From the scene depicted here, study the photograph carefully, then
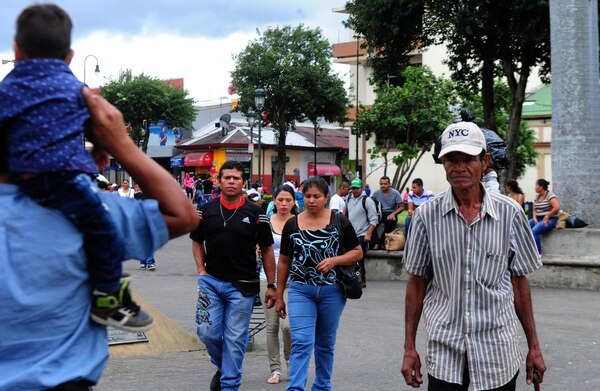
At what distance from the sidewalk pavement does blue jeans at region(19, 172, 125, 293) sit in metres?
5.57

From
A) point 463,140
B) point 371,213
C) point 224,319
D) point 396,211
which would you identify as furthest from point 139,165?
point 396,211

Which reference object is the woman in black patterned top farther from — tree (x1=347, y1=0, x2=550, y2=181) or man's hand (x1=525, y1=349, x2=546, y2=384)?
tree (x1=347, y1=0, x2=550, y2=181)

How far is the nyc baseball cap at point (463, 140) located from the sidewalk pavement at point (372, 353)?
3999 millimetres

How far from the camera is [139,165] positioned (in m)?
2.49

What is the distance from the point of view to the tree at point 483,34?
2250 centimetres

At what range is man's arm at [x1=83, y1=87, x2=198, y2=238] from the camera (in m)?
2.41

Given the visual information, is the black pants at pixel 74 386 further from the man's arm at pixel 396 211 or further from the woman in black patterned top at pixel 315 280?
the man's arm at pixel 396 211

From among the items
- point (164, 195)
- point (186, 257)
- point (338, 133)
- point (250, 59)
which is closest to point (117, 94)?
point (250, 59)

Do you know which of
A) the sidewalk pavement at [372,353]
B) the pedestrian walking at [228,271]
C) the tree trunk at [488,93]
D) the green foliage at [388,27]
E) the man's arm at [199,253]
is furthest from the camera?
the tree trunk at [488,93]

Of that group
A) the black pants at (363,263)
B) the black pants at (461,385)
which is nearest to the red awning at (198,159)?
the black pants at (363,263)

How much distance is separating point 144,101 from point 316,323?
180ft

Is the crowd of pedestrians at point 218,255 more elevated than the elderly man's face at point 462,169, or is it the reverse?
the elderly man's face at point 462,169

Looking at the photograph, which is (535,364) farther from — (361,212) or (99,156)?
(361,212)

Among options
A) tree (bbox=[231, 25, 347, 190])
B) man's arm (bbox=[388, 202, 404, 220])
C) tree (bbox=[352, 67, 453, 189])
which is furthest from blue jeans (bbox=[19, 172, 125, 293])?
tree (bbox=[231, 25, 347, 190])
